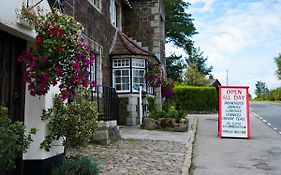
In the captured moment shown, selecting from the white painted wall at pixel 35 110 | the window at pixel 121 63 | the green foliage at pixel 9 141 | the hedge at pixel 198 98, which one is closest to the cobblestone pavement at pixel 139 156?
the white painted wall at pixel 35 110

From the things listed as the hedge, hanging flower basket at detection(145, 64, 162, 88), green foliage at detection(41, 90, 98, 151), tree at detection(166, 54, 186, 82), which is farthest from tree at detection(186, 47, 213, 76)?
green foliage at detection(41, 90, 98, 151)

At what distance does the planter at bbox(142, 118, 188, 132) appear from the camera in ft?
45.7

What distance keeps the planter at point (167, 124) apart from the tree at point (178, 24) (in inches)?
965

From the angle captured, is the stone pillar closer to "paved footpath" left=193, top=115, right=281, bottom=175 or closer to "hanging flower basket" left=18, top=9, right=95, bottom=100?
"paved footpath" left=193, top=115, right=281, bottom=175

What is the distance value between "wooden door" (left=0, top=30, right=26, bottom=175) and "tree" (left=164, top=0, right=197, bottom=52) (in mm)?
33351

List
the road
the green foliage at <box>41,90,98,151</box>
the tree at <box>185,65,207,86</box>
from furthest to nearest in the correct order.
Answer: the tree at <box>185,65,207,86</box> < the road < the green foliage at <box>41,90,98,151</box>

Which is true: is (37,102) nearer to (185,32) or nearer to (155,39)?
(155,39)

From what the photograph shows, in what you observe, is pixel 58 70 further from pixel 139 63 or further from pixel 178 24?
pixel 178 24

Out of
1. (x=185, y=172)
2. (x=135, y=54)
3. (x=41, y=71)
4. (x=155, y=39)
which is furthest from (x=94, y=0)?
(x=41, y=71)

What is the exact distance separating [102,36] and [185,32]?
2548cm

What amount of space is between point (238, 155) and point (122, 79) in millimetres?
8219

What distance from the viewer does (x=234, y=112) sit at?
→ 13039 millimetres

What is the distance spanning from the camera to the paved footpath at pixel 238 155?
714cm

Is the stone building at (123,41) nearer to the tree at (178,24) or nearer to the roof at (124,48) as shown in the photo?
the roof at (124,48)
